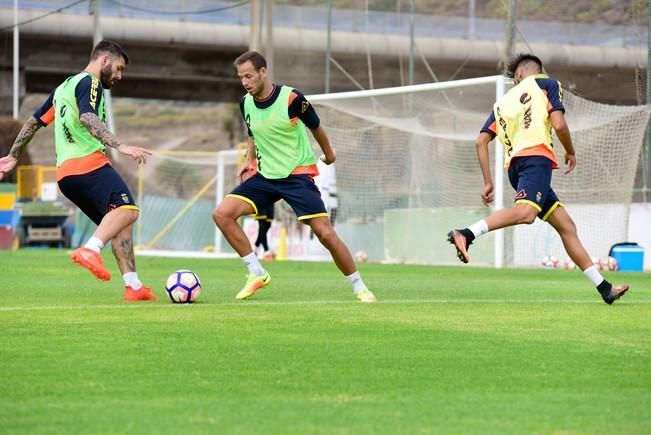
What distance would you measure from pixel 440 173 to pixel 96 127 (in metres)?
14.2

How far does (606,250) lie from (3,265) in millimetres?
9996

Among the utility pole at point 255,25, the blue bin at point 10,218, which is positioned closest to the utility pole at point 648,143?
the utility pole at point 255,25

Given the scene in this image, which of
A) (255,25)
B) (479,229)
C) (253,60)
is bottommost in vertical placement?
(479,229)

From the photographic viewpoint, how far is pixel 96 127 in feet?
33.1

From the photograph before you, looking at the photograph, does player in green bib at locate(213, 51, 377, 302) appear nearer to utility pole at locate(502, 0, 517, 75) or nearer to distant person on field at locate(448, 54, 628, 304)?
distant person on field at locate(448, 54, 628, 304)

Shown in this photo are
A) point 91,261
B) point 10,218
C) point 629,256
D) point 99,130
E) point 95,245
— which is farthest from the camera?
point 10,218

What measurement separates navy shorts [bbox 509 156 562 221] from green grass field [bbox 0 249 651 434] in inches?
32.2

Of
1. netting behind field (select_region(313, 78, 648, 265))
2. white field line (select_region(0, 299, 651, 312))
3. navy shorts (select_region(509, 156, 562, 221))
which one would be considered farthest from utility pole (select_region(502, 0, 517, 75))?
navy shorts (select_region(509, 156, 562, 221))

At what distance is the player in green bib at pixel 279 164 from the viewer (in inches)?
415

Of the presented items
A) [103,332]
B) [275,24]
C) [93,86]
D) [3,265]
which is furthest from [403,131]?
[103,332]

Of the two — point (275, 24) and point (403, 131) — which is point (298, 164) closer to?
point (403, 131)

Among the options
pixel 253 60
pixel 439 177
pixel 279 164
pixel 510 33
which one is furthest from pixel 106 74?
pixel 510 33

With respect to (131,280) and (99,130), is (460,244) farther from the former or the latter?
(99,130)

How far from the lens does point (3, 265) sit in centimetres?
1898
